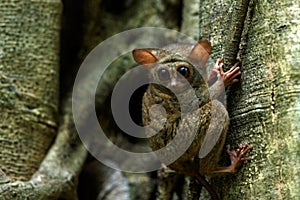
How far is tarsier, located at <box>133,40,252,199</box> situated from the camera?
3309mm

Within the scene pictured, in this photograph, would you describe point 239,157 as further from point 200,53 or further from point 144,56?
point 144,56

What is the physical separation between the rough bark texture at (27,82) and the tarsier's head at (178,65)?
1.01m

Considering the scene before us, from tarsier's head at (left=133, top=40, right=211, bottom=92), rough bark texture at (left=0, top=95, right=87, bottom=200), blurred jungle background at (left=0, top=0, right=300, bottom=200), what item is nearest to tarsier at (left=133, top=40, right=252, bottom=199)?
tarsier's head at (left=133, top=40, right=211, bottom=92)

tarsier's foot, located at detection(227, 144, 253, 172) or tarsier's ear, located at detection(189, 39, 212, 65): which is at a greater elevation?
tarsier's ear, located at detection(189, 39, 212, 65)

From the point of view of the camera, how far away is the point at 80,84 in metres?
4.73

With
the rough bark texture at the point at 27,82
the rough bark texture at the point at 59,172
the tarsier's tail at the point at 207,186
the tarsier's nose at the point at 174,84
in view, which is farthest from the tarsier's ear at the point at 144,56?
the rough bark texture at the point at 59,172

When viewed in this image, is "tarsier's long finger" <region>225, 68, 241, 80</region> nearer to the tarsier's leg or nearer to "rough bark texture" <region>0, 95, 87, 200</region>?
the tarsier's leg

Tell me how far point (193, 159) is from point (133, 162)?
1.41m

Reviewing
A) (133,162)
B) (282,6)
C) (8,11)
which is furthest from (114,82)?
(282,6)

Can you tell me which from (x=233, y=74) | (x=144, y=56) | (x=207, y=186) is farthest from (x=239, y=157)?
(x=144, y=56)

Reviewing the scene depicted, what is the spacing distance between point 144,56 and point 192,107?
0.46m

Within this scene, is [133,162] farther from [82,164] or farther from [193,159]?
[193,159]

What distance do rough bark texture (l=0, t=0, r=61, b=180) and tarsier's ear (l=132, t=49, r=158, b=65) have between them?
1.00m

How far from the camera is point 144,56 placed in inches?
143
